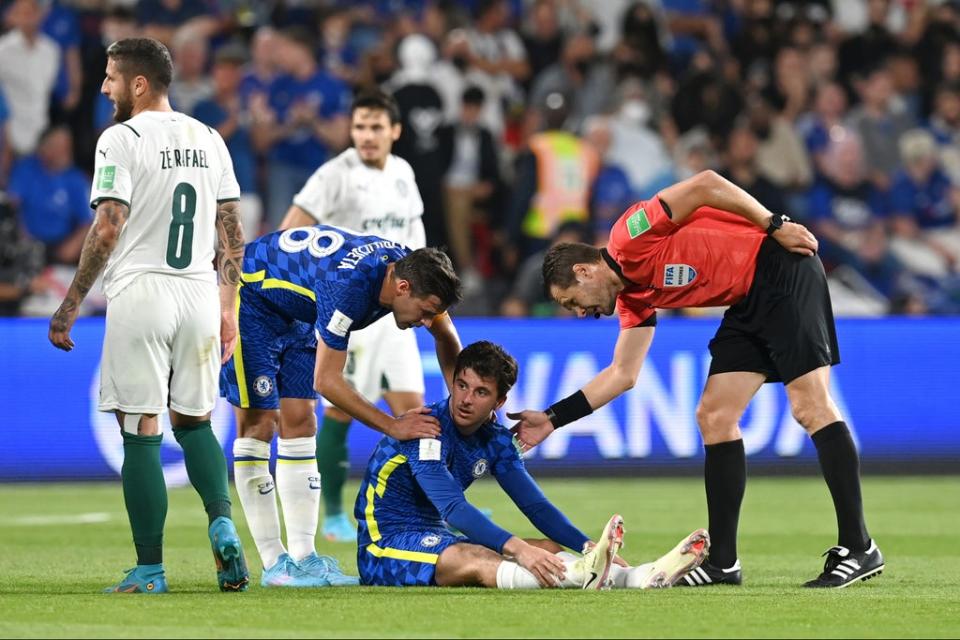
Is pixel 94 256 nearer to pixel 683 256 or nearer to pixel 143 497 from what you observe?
pixel 143 497

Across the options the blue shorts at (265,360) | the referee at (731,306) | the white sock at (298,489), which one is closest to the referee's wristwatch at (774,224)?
the referee at (731,306)

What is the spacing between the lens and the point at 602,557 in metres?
6.84

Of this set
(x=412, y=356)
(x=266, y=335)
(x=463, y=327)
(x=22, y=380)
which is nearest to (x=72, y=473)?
(x=22, y=380)

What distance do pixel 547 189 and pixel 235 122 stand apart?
10.5 ft

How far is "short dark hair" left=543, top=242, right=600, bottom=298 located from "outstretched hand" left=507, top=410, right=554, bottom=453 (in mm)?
629

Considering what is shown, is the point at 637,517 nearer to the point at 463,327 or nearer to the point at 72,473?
the point at 463,327

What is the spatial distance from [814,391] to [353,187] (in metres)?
3.80

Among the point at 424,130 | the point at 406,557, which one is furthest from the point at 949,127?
the point at 406,557

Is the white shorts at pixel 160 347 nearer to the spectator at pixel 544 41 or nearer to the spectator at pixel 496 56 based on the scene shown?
the spectator at pixel 496 56

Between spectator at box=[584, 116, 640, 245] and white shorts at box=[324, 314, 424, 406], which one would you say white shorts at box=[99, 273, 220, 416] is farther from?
spectator at box=[584, 116, 640, 245]

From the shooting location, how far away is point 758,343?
→ 759cm

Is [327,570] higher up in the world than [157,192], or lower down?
lower down

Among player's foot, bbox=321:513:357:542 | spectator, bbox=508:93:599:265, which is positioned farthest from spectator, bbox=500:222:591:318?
player's foot, bbox=321:513:357:542

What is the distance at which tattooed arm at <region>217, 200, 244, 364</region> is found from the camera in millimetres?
7262
